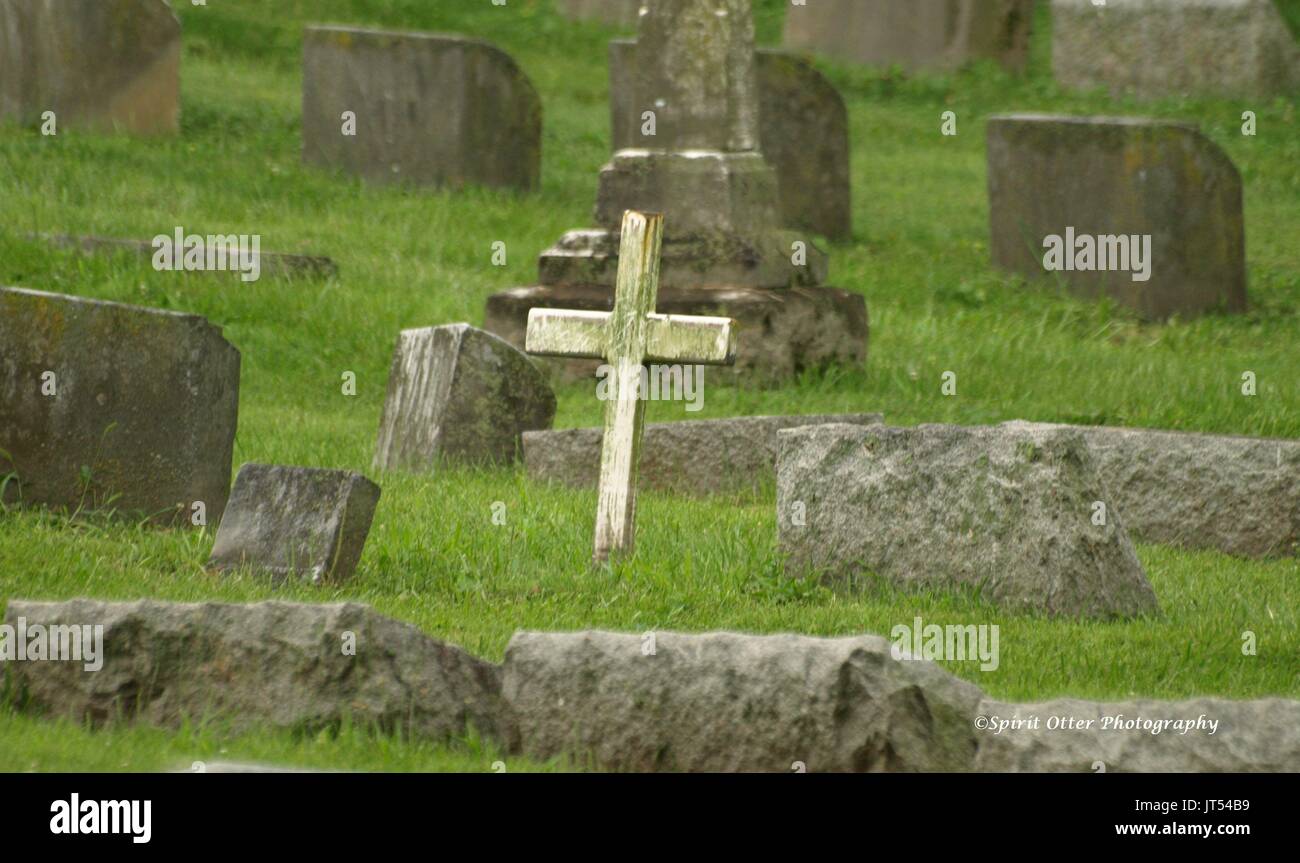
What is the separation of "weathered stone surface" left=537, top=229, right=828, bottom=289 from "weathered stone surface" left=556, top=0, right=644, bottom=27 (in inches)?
484

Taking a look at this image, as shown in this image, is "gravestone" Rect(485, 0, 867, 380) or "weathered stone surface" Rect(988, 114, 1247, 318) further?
"weathered stone surface" Rect(988, 114, 1247, 318)

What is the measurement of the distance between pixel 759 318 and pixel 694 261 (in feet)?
1.68

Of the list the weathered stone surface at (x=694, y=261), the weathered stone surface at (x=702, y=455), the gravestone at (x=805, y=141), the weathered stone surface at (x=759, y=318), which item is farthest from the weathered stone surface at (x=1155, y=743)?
the gravestone at (x=805, y=141)

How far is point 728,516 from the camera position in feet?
23.4

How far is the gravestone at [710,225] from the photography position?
1001cm

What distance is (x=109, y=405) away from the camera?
6.32 meters

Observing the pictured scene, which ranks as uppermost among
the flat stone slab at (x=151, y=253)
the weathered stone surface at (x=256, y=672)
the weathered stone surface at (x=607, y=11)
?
the weathered stone surface at (x=607, y=11)

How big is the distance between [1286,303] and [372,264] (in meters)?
6.09

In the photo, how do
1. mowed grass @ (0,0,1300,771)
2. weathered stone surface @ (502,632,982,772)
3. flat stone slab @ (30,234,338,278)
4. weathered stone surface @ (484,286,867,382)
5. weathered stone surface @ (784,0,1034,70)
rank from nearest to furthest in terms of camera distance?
weathered stone surface @ (502,632,982,772) → mowed grass @ (0,0,1300,771) → weathered stone surface @ (484,286,867,382) → flat stone slab @ (30,234,338,278) → weathered stone surface @ (784,0,1034,70)

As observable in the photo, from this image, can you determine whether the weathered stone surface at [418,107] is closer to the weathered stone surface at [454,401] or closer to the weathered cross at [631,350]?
the weathered stone surface at [454,401]

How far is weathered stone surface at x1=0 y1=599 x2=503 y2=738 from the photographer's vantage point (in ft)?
13.6

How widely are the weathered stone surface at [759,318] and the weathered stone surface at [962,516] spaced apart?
12.0 feet

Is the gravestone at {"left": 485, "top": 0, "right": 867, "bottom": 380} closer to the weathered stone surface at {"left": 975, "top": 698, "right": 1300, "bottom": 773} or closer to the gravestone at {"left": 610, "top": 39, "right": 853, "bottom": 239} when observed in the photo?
the gravestone at {"left": 610, "top": 39, "right": 853, "bottom": 239}

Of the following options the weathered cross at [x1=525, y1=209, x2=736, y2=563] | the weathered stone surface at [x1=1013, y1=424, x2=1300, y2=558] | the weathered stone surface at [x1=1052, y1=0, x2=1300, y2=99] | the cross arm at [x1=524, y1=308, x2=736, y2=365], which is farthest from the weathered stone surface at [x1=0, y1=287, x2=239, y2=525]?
the weathered stone surface at [x1=1052, y1=0, x2=1300, y2=99]
